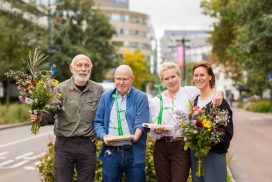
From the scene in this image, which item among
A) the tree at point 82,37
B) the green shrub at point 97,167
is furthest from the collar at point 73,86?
the tree at point 82,37

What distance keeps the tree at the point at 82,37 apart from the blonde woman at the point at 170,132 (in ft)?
127

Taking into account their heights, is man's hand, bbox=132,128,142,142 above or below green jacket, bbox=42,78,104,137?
below

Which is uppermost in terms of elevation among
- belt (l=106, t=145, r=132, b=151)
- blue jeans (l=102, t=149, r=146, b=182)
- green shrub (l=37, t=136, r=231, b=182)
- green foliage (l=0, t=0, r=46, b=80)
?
green foliage (l=0, t=0, r=46, b=80)

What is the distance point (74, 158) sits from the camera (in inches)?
233

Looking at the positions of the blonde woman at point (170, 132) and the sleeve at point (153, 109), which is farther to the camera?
the sleeve at point (153, 109)

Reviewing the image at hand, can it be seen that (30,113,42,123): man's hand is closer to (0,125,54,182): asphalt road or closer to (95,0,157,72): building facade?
(0,125,54,182): asphalt road

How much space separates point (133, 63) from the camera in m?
79.8

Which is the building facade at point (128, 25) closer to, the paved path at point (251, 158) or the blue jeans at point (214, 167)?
the paved path at point (251, 158)

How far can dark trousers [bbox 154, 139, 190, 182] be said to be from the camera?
5594 mm

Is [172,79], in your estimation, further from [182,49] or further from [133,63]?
[133,63]

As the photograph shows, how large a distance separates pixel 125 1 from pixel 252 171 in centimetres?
11861

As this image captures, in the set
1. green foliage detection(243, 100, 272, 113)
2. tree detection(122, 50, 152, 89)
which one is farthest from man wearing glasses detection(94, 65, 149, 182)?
tree detection(122, 50, 152, 89)

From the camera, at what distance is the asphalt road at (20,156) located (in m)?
11.2

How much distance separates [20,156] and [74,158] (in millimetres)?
9554
